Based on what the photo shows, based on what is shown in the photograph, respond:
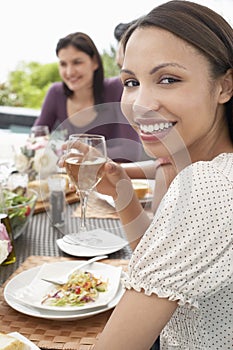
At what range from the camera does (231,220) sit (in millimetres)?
877

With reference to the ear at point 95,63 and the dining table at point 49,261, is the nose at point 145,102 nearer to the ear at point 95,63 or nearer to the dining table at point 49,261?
the dining table at point 49,261

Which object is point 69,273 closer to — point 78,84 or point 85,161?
point 85,161

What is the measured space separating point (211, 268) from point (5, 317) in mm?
521

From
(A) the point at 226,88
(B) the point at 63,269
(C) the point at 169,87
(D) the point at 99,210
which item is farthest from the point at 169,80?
(D) the point at 99,210

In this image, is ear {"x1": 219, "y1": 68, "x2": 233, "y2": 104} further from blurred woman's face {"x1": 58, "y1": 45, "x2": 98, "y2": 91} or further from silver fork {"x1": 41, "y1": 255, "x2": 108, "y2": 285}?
blurred woman's face {"x1": 58, "y1": 45, "x2": 98, "y2": 91}

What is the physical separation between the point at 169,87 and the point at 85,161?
0.45 meters

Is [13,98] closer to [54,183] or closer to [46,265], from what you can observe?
[54,183]

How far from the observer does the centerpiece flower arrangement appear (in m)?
2.15

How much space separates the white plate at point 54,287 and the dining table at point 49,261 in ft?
0.09

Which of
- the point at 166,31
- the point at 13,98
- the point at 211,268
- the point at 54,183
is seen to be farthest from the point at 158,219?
the point at 13,98

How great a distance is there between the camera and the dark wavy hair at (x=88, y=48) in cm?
324

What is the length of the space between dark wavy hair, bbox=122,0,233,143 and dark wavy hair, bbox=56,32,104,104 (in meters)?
2.29

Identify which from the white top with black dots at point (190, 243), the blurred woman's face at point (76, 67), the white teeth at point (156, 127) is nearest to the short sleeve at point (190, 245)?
the white top with black dots at point (190, 243)

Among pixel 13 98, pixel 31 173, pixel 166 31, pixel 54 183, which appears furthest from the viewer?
pixel 13 98
